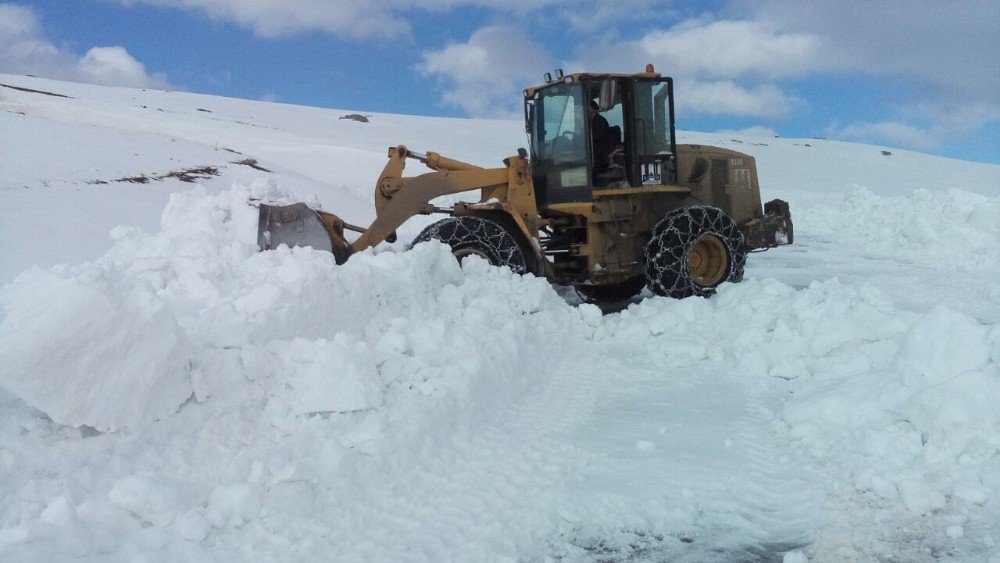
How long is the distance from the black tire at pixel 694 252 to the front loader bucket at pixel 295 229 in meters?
3.24

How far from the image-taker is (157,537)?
2814mm

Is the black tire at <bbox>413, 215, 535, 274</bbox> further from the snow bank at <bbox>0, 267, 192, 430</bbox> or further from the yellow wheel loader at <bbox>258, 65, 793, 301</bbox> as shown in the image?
the snow bank at <bbox>0, 267, 192, 430</bbox>

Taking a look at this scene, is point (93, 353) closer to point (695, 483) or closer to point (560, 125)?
point (695, 483)

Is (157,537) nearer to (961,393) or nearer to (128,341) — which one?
(128,341)

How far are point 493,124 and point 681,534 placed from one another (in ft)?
152

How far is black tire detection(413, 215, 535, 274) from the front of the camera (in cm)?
728

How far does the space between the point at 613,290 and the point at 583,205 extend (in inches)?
64.5

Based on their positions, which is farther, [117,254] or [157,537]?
[117,254]

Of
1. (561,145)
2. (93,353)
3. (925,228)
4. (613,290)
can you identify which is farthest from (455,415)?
(925,228)

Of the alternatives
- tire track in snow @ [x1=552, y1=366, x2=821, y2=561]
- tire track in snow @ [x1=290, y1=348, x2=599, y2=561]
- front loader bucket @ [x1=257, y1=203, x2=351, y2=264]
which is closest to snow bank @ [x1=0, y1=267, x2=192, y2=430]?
tire track in snow @ [x1=290, y1=348, x2=599, y2=561]

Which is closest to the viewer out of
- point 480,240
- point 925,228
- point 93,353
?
point 93,353

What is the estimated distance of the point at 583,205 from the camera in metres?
7.78

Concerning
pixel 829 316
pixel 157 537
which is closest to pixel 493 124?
pixel 829 316

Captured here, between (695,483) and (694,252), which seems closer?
(695,483)
